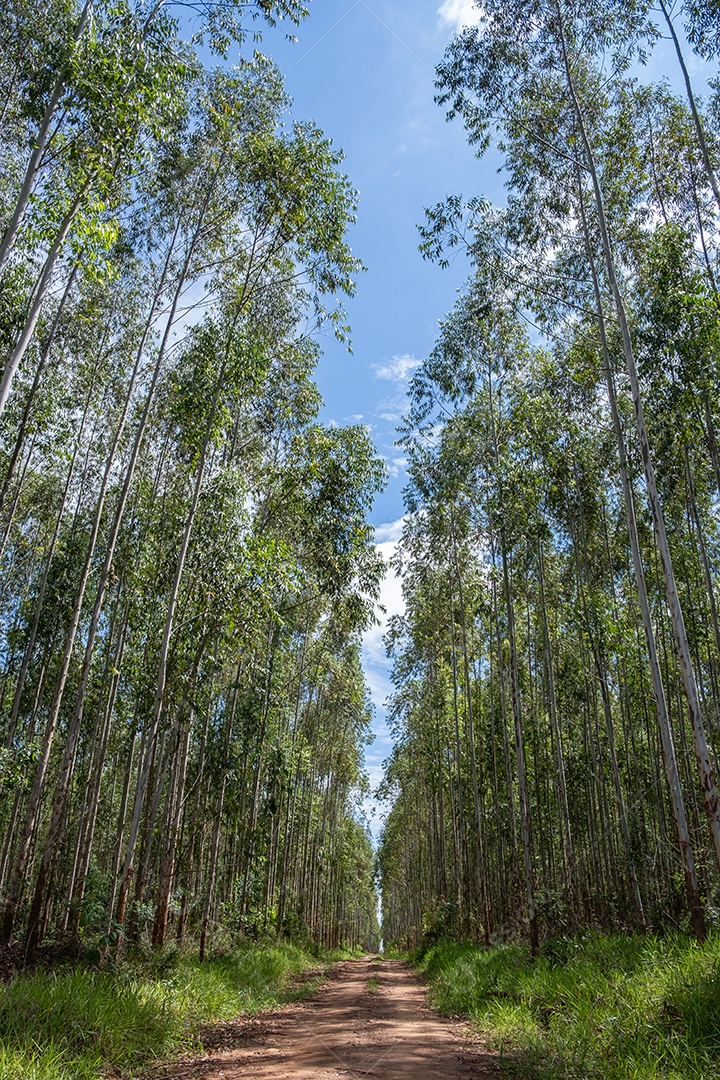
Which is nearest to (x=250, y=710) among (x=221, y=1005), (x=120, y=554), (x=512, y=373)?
(x=120, y=554)

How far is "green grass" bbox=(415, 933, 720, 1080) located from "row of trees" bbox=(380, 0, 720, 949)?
43.5 inches

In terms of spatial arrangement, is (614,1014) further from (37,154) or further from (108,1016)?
(37,154)

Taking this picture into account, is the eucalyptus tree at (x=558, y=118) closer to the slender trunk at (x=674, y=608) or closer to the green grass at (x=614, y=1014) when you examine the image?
the slender trunk at (x=674, y=608)

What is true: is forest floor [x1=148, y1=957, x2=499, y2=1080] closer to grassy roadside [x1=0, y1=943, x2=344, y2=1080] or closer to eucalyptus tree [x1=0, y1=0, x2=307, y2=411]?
grassy roadside [x1=0, y1=943, x2=344, y2=1080]

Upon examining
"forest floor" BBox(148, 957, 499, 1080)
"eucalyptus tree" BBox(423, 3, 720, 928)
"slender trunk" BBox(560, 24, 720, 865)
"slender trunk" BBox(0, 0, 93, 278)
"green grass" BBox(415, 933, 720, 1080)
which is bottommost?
"forest floor" BBox(148, 957, 499, 1080)

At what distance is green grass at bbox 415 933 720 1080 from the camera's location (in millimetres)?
4020

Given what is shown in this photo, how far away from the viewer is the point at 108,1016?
5551 mm

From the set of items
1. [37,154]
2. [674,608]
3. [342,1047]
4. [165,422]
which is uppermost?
[165,422]

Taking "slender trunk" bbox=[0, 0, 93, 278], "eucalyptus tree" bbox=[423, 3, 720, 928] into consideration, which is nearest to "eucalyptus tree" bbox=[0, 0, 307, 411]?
"slender trunk" bbox=[0, 0, 93, 278]

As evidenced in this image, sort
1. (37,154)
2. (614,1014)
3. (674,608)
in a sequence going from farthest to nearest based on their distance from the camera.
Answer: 1. (674,608)
2. (37,154)
3. (614,1014)

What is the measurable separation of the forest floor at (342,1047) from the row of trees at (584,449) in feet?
8.70

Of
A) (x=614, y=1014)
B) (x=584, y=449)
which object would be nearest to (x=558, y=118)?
(x=584, y=449)

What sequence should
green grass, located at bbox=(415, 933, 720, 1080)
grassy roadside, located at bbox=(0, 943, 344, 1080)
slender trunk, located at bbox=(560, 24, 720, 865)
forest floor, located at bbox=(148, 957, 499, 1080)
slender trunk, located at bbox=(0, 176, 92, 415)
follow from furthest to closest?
slender trunk, located at bbox=(560, 24, 720, 865) → slender trunk, located at bbox=(0, 176, 92, 415) → forest floor, located at bbox=(148, 957, 499, 1080) → grassy roadside, located at bbox=(0, 943, 344, 1080) → green grass, located at bbox=(415, 933, 720, 1080)

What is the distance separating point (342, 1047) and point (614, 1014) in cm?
A: 282
